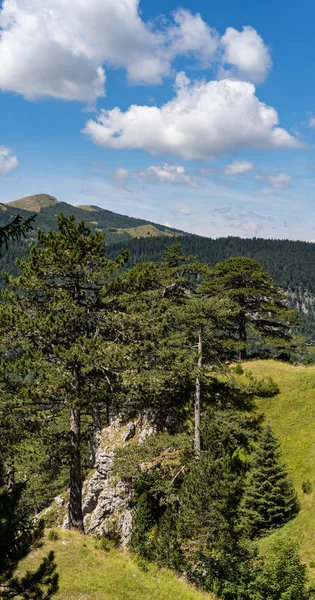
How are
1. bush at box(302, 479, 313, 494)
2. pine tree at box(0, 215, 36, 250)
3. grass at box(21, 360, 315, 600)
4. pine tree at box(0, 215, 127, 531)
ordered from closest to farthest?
pine tree at box(0, 215, 36, 250)
grass at box(21, 360, 315, 600)
pine tree at box(0, 215, 127, 531)
bush at box(302, 479, 313, 494)

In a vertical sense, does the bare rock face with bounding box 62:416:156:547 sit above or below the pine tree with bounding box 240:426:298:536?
below

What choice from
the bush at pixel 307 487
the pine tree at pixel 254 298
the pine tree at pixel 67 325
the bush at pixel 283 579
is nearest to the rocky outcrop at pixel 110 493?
the pine tree at pixel 67 325

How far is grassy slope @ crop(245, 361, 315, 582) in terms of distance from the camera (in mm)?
18547

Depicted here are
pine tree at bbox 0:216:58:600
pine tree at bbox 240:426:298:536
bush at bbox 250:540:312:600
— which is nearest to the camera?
pine tree at bbox 0:216:58:600

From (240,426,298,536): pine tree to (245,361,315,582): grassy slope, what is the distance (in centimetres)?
67

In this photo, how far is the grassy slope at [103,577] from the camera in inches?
492

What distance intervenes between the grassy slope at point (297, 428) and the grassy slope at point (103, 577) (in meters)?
6.76

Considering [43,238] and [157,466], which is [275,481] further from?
[43,238]

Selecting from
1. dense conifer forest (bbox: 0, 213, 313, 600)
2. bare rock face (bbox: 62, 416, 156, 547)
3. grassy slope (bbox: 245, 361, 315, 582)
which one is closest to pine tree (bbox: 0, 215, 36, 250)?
dense conifer forest (bbox: 0, 213, 313, 600)

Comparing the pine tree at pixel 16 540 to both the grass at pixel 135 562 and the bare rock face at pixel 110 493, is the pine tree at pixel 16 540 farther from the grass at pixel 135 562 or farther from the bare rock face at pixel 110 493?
the bare rock face at pixel 110 493

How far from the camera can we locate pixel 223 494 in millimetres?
19438

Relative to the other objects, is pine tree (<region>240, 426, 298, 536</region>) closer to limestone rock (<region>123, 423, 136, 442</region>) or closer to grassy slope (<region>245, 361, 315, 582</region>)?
grassy slope (<region>245, 361, 315, 582</region>)

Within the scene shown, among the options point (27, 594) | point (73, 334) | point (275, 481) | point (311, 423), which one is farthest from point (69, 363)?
point (311, 423)

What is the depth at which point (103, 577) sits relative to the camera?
13516 millimetres
